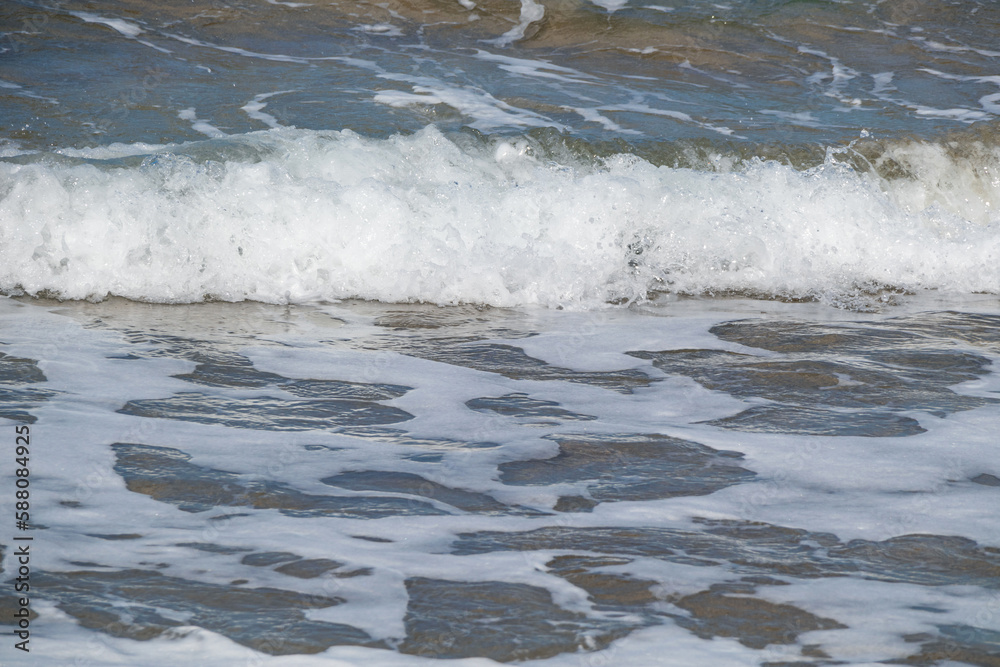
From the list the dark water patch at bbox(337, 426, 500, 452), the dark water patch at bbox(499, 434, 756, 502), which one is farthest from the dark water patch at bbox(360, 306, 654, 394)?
the dark water patch at bbox(337, 426, 500, 452)

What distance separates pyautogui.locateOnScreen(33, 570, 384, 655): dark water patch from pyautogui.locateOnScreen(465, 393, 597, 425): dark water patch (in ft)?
4.65

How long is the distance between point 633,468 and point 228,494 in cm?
121

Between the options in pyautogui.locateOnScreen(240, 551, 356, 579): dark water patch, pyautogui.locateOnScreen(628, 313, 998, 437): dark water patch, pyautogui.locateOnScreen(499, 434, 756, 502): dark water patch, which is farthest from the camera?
pyautogui.locateOnScreen(628, 313, 998, 437): dark water patch

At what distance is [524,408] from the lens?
3.64m

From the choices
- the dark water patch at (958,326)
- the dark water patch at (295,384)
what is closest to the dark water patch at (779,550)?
the dark water patch at (295,384)

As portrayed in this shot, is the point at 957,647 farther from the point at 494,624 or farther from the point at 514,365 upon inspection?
the point at 514,365

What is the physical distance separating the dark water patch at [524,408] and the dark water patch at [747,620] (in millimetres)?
1279

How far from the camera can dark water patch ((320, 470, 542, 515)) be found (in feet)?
9.09

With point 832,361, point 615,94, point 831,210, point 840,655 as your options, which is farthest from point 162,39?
point 840,655

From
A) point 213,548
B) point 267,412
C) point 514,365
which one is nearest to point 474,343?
point 514,365

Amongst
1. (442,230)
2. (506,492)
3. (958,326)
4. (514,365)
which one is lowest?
(506,492)

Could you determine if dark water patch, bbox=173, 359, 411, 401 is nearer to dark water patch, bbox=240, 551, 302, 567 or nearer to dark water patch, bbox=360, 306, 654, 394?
dark water patch, bbox=360, 306, 654, 394

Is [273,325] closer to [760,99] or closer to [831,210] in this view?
[831,210]

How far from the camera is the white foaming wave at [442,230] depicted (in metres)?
5.32
